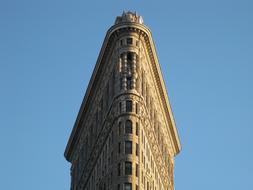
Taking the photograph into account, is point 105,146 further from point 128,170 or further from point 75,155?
point 75,155

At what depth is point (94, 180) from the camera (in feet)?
481

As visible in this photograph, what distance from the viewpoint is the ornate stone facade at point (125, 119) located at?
13150cm

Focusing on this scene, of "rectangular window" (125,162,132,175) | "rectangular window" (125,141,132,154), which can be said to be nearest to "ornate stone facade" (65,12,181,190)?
"rectangular window" (125,141,132,154)

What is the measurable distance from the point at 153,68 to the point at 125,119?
25614mm

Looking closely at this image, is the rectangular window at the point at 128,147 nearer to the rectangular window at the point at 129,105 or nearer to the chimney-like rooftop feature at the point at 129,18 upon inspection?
the rectangular window at the point at 129,105

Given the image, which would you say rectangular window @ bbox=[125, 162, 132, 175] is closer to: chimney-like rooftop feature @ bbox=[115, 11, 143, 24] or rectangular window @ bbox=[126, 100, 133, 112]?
rectangular window @ bbox=[126, 100, 133, 112]

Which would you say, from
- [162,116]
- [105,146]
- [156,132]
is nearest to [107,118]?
[105,146]

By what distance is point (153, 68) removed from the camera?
516ft

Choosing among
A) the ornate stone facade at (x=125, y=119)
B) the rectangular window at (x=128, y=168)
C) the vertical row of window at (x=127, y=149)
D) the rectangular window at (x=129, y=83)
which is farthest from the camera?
the rectangular window at (x=129, y=83)

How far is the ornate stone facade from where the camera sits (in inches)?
5177

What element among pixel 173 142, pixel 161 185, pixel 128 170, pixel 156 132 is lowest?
pixel 128 170

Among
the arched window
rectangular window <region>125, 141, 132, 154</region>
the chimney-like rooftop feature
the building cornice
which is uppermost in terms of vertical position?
the chimney-like rooftop feature

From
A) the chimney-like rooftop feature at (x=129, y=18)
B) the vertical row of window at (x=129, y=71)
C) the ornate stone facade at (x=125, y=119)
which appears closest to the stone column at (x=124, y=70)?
the ornate stone facade at (x=125, y=119)

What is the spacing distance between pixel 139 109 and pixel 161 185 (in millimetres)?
23352
